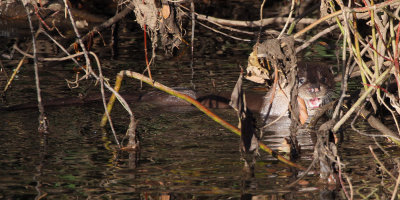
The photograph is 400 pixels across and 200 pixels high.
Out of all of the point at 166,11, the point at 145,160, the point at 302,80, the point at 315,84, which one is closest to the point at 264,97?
the point at 302,80

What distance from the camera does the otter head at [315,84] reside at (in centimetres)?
561

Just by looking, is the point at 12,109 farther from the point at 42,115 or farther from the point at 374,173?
the point at 374,173

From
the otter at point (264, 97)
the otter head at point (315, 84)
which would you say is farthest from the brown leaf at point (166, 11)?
the otter head at point (315, 84)

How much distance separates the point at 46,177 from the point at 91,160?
405mm

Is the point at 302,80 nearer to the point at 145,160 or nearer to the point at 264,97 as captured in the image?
the point at 264,97

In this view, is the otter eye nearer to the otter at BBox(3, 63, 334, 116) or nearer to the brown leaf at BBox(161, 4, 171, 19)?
the otter at BBox(3, 63, 334, 116)

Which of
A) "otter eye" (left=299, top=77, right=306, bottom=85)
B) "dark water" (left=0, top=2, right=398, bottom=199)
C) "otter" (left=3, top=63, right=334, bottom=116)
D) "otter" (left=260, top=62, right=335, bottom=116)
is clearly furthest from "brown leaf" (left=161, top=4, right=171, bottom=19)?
"otter eye" (left=299, top=77, right=306, bottom=85)

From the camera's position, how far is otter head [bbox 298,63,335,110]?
5605 millimetres

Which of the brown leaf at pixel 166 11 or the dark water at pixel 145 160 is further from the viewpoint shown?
the brown leaf at pixel 166 11

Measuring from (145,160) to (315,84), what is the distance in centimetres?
224

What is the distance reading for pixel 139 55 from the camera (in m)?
7.33

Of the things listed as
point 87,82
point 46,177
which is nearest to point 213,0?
point 87,82

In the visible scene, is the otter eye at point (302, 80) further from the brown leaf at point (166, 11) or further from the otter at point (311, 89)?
the brown leaf at point (166, 11)

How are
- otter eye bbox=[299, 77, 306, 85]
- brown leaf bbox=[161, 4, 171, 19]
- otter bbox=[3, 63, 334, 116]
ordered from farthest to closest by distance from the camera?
otter eye bbox=[299, 77, 306, 85]
otter bbox=[3, 63, 334, 116]
brown leaf bbox=[161, 4, 171, 19]
